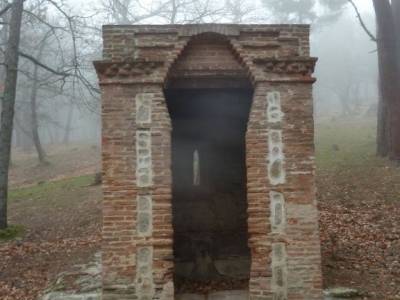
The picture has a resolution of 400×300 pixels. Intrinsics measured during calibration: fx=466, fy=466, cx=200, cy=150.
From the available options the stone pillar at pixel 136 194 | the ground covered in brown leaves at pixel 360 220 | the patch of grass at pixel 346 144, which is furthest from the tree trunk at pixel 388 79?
the stone pillar at pixel 136 194

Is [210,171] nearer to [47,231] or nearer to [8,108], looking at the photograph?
[47,231]

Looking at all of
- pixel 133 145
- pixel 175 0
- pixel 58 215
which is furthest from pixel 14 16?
pixel 175 0

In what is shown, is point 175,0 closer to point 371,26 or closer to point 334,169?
point 334,169

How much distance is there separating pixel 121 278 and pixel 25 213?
30.4ft

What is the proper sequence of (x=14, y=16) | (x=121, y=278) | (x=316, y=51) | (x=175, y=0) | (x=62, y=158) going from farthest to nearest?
(x=316, y=51) → (x=62, y=158) → (x=175, y=0) → (x=14, y=16) → (x=121, y=278)

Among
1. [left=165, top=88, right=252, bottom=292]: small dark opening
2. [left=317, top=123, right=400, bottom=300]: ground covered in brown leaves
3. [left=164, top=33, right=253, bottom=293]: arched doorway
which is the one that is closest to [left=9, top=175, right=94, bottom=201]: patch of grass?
[left=165, top=88, right=252, bottom=292]: small dark opening

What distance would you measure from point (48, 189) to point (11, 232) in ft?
18.8

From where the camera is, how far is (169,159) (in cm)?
678

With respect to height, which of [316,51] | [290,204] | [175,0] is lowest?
[290,204]

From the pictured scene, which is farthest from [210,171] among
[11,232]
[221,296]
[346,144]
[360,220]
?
[346,144]

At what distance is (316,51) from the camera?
48094mm

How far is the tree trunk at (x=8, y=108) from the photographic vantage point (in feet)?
39.5

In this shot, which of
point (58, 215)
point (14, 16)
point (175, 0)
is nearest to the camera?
point (14, 16)

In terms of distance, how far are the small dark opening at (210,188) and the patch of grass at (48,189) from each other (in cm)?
777
